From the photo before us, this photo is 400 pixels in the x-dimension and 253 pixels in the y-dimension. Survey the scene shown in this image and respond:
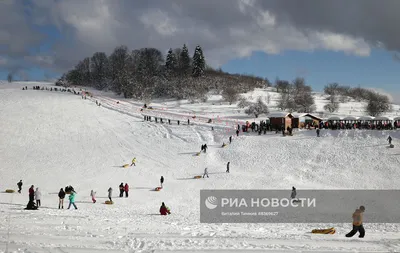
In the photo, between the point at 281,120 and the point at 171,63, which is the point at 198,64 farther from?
the point at 281,120

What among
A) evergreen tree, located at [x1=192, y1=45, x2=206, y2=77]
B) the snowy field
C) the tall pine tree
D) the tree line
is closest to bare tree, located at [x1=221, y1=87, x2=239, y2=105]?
the tree line

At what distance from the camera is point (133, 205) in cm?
2128

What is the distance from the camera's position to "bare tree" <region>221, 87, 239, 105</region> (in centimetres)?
8031

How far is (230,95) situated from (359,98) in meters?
54.9

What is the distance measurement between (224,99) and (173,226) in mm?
70532

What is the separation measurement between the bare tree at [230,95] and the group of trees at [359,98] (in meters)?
24.5

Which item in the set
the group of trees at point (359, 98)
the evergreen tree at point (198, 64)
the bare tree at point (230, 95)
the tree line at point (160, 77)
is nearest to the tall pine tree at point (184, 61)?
the tree line at point (160, 77)

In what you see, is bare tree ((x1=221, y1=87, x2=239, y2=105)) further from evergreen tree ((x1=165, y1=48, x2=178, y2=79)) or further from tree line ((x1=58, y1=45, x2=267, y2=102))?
evergreen tree ((x1=165, y1=48, x2=178, y2=79))

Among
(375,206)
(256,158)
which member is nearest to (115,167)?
(256,158)

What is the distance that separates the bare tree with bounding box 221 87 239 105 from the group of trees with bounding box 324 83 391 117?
80.2ft

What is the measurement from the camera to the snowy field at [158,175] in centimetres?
1009

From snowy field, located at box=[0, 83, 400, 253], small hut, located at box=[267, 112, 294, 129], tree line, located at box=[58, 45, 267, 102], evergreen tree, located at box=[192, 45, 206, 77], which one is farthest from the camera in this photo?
evergreen tree, located at box=[192, 45, 206, 77]

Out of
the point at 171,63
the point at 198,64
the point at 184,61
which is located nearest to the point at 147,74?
the point at 171,63

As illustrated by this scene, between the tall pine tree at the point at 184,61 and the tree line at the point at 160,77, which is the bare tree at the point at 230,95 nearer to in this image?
the tree line at the point at 160,77
